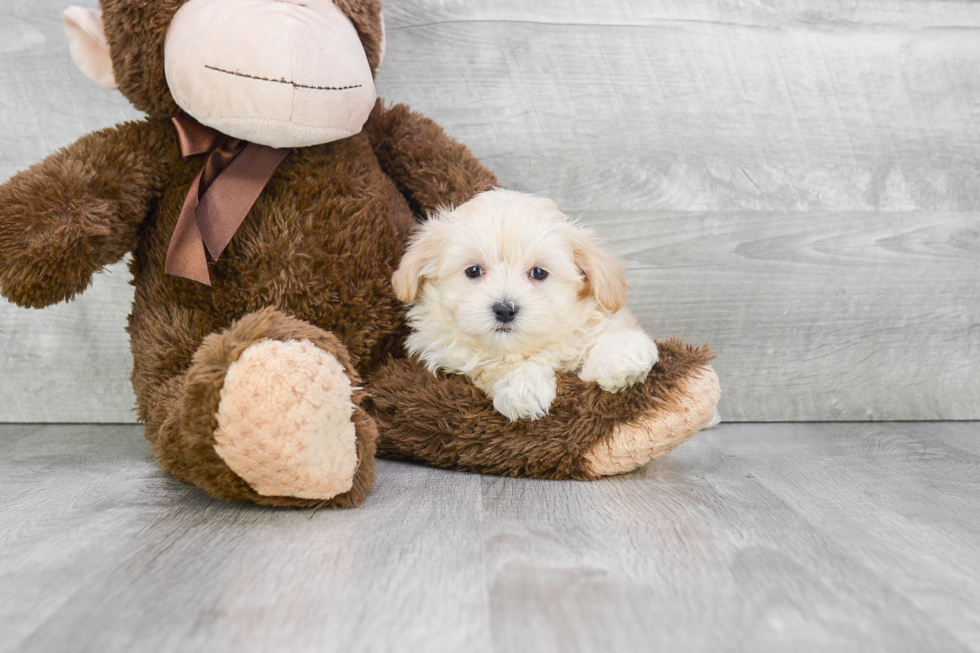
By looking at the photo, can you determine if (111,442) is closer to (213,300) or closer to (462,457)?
(213,300)

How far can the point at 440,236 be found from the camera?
1120 mm

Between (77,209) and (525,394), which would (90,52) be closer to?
(77,209)

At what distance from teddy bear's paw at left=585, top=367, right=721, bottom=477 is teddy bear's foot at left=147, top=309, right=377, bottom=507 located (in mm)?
336

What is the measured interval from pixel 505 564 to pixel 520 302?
0.40m

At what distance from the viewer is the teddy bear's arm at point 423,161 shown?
4.14 ft

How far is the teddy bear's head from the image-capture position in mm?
1021

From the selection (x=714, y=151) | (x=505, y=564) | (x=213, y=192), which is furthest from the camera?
(x=714, y=151)

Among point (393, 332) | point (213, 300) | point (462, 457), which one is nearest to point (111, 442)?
point (213, 300)

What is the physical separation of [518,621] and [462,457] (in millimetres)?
463

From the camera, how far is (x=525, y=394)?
3.48ft

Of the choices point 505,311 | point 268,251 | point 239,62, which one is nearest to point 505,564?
point 505,311

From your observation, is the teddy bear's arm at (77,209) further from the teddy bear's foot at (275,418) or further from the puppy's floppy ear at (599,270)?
the puppy's floppy ear at (599,270)

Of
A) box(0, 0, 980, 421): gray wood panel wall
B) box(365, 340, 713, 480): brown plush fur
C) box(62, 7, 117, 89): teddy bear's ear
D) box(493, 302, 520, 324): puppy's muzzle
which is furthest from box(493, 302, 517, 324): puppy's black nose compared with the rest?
box(62, 7, 117, 89): teddy bear's ear

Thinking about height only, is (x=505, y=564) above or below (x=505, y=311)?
below
